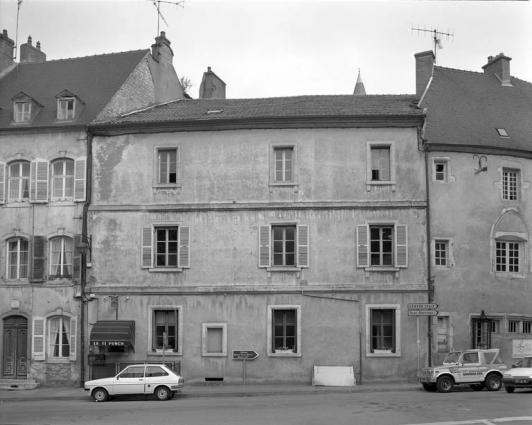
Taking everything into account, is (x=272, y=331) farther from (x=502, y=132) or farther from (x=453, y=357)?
(x=502, y=132)

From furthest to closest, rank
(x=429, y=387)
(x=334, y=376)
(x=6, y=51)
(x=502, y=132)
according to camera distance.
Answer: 1. (x=6, y=51)
2. (x=502, y=132)
3. (x=334, y=376)
4. (x=429, y=387)

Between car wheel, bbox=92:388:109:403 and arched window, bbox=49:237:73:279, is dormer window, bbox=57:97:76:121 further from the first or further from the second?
car wheel, bbox=92:388:109:403

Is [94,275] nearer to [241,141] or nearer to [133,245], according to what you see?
[133,245]

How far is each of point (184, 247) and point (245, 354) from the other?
14.7 feet

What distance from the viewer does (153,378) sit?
23.9 m

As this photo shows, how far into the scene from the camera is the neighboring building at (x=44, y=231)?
2888 centimetres

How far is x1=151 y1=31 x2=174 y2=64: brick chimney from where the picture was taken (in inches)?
1382

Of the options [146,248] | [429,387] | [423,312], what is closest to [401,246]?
[423,312]

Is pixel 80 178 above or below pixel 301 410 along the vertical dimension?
above

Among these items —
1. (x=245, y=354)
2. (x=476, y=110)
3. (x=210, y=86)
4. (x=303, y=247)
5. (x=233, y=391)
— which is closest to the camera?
(x=233, y=391)

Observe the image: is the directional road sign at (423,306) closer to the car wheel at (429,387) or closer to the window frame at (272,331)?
the car wheel at (429,387)

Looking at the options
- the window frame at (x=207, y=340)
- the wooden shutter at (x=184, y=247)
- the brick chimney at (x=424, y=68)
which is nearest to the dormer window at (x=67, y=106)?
the wooden shutter at (x=184, y=247)

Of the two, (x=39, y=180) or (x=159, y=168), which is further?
(x=39, y=180)

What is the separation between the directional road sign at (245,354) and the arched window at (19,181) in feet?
32.5
